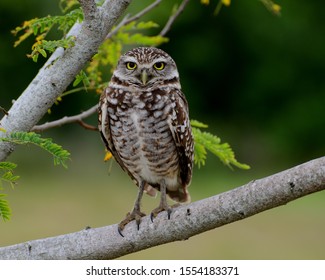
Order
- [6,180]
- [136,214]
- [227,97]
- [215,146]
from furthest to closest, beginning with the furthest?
[227,97]
[136,214]
[215,146]
[6,180]

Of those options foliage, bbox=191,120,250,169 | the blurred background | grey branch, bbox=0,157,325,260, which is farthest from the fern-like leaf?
the blurred background

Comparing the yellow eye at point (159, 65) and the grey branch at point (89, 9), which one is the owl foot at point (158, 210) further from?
the grey branch at point (89, 9)

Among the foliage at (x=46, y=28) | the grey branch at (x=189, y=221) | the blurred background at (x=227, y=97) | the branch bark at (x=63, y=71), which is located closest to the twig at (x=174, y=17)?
the foliage at (x=46, y=28)

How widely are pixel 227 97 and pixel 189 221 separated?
Answer: 1565 centimetres

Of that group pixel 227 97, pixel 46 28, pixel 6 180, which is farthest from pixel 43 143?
pixel 227 97

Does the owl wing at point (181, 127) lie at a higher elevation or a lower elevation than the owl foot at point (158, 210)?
higher

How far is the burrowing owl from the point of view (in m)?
4.35

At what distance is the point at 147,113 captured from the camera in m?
4.39

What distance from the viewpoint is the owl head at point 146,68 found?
169 inches

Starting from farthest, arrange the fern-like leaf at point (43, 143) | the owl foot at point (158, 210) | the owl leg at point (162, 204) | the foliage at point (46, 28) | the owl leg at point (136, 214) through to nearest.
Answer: the owl leg at point (162, 204), the owl leg at point (136, 214), the owl foot at point (158, 210), the foliage at point (46, 28), the fern-like leaf at point (43, 143)

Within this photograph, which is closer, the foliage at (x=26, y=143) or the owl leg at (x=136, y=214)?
the foliage at (x=26, y=143)

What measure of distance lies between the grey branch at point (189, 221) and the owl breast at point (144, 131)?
34.0 inches

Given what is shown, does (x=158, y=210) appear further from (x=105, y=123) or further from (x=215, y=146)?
(x=105, y=123)
